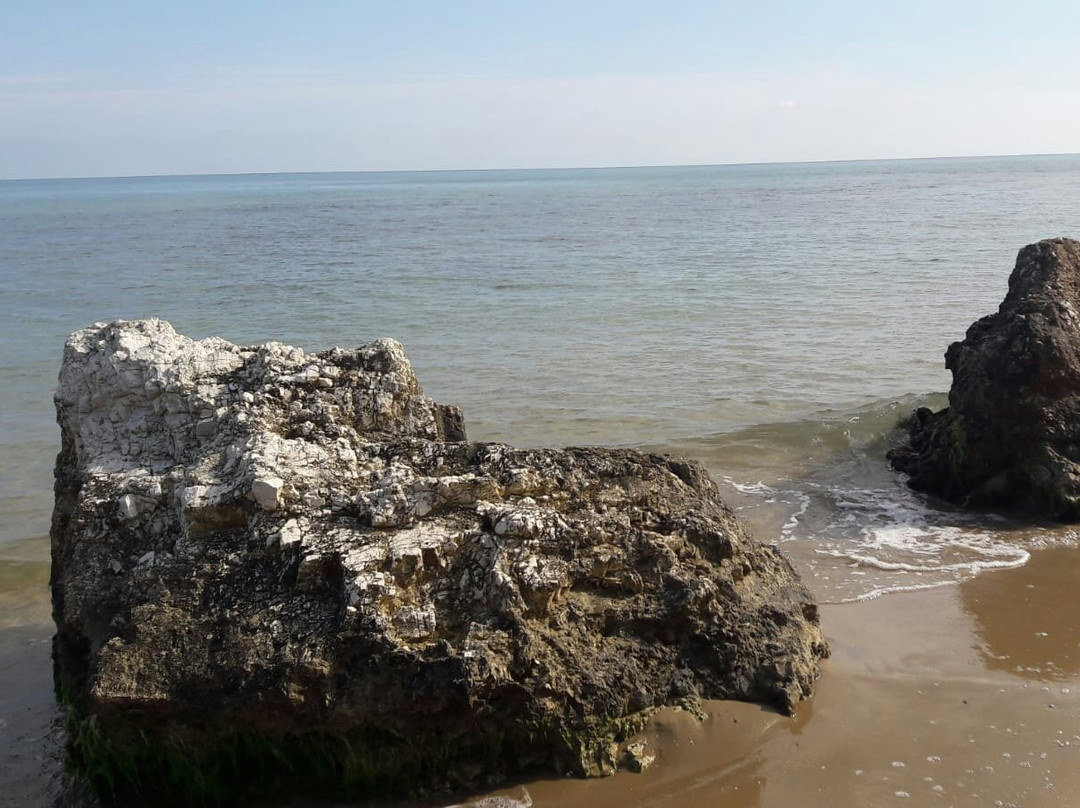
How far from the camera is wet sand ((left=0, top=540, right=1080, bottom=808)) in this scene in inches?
153

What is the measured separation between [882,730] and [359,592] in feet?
7.83

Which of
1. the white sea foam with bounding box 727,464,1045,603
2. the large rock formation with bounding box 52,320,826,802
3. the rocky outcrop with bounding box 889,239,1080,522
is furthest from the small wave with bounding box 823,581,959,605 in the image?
the rocky outcrop with bounding box 889,239,1080,522

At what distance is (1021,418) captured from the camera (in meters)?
7.41

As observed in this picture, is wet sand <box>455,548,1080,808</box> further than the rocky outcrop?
No

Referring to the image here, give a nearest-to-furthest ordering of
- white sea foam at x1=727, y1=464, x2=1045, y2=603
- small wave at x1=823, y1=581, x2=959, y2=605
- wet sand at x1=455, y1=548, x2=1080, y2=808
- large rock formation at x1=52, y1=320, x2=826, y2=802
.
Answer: large rock formation at x1=52, y1=320, x2=826, y2=802, wet sand at x1=455, y1=548, x2=1080, y2=808, small wave at x1=823, y1=581, x2=959, y2=605, white sea foam at x1=727, y1=464, x2=1045, y2=603

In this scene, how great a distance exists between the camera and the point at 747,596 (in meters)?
4.53

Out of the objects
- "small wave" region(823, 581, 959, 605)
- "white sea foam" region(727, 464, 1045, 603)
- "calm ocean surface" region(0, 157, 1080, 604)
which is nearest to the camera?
"small wave" region(823, 581, 959, 605)

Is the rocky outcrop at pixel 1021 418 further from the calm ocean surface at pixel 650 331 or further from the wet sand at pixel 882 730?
the wet sand at pixel 882 730

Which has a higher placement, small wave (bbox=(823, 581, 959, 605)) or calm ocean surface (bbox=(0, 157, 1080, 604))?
calm ocean surface (bbox=(0, 157, 1080, 604))

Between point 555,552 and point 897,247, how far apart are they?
2423cm

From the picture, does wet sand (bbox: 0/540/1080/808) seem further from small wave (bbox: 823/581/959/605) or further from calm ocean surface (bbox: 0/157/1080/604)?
calm ocean surface (bbox: 0/157/1080/604)

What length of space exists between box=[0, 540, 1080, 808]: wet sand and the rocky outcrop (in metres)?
1.78

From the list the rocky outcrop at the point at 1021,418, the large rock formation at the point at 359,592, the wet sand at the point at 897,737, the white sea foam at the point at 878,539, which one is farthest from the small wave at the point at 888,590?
the rocky outcrop at the point at 1021,418

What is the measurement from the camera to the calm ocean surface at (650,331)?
302 inches
